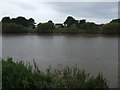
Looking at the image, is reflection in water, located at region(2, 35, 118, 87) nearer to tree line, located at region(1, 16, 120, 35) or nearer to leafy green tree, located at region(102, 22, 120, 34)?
leafy green tree, located at region(102, 22, 120, 34)

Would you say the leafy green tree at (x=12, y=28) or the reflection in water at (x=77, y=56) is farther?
the leafy green tree at (x=12, y=28)

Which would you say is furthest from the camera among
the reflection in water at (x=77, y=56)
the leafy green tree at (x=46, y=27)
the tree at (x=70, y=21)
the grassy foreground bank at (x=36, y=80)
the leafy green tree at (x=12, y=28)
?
the tree at (x=70, y=21)

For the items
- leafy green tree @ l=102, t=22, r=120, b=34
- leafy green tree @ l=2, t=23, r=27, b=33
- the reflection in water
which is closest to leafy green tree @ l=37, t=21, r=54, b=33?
leafy green tree @ l=2, t=23, r=27, b=33

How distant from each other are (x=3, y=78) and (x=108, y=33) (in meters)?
16.0

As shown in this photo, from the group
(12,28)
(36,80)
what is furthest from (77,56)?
(12,28)

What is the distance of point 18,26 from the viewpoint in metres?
19.0

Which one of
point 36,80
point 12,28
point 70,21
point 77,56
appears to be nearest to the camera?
point 36,80

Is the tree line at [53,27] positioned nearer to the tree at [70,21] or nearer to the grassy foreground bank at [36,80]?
the tree at [70,21]

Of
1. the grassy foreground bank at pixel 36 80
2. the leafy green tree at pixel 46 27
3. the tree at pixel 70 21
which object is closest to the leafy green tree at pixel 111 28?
the tree at pixel 70 21

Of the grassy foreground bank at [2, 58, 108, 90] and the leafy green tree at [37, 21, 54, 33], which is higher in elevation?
the leafy green tree at [37, 21, 54, 33]

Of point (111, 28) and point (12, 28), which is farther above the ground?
point (12, 28)

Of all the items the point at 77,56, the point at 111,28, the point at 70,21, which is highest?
the point at 70,21

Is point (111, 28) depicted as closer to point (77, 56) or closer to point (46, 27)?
point (46, 27)

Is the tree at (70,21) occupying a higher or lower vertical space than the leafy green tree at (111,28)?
higher
